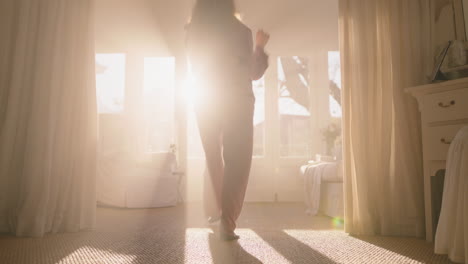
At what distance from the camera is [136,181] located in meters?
3.80

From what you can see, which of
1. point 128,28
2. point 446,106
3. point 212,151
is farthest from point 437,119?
point 128,28

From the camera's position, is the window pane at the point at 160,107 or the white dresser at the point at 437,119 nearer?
the white dresser at the point at 437,119

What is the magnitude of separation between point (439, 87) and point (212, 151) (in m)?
1.27

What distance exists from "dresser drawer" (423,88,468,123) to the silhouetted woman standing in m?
0.94

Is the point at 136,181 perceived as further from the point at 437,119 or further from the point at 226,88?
the point at 437,119

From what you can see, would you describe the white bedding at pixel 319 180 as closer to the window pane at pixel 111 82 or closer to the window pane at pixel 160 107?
the window pane at pixel 160 107

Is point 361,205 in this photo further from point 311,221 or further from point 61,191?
point 61,191

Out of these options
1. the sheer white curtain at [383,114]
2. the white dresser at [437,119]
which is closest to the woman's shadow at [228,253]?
the sheer white curtain at [383,114]

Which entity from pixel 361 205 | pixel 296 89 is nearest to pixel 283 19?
pixel 296 89

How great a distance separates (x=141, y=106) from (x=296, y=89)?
223cm

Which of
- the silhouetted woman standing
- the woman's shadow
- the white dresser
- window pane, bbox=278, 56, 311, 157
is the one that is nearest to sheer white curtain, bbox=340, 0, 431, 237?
the white dresser

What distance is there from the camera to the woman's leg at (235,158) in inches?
73.2

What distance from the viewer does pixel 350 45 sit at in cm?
227

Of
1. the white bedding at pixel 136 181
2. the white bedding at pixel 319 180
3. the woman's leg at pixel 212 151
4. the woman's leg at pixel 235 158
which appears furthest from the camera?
the white bedding at pixel 136 181
